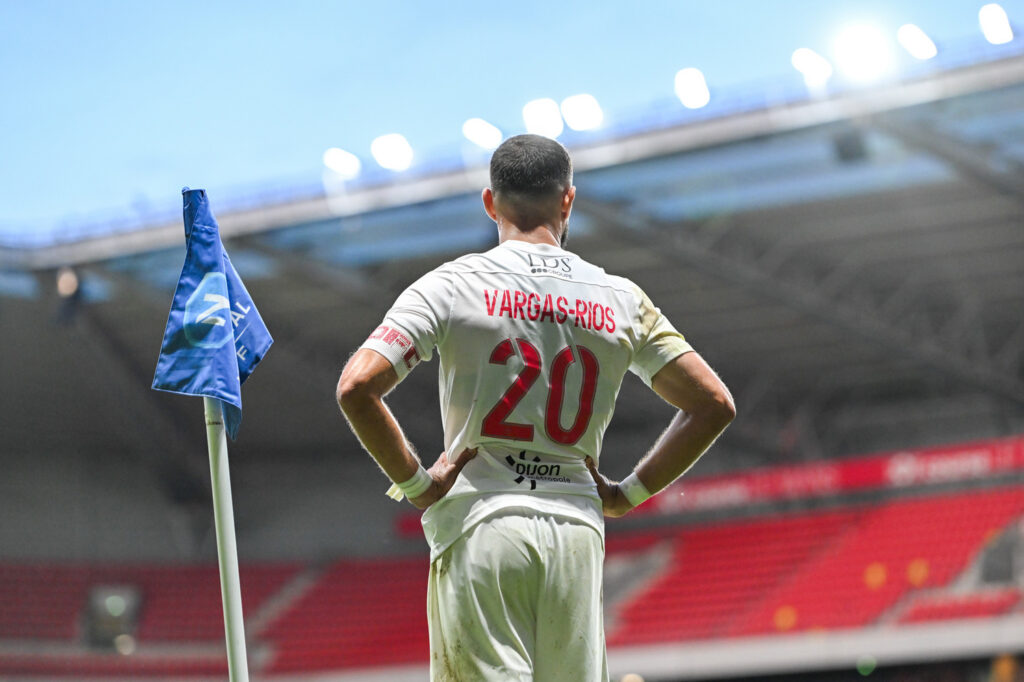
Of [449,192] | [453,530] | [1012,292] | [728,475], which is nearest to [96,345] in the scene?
[449,192]

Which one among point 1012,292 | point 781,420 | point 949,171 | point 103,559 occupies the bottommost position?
point 103,559

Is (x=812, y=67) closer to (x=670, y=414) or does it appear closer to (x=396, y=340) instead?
(x=670, y=414)

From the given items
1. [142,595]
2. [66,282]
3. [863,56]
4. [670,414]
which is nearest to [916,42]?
[863,56]

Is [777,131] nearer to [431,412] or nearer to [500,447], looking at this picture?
[431,412]

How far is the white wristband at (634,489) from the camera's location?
10.5ft

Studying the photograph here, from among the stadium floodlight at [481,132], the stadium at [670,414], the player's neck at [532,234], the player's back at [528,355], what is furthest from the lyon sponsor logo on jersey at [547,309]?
the stadium floodlight at [481,132]

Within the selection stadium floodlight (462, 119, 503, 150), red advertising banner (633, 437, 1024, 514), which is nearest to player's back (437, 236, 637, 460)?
stadium floodlight (462, 119, 503, 150)

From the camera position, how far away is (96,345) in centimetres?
2570

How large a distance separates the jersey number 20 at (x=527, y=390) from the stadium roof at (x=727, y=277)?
53.4 feet

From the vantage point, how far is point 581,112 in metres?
20.7

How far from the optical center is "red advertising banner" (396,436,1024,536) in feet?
79.3

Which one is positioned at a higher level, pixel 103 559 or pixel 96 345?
pixel 96 345

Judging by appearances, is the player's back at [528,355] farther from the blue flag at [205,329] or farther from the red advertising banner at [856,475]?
the red advertising banner at [856,475]

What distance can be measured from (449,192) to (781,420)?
11.3m
